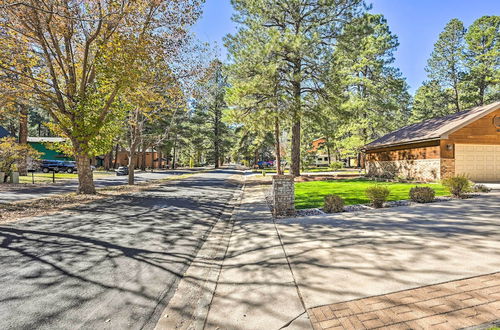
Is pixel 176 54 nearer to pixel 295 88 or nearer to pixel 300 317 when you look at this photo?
pixel 295 88

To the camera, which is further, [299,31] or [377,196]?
[299,31]

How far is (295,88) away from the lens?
18625 millimetres

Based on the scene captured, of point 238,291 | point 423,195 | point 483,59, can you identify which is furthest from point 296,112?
point 483,59

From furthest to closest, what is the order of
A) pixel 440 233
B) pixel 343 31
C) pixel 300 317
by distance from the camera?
pixel 343 31 < pixel 440 233 < pixel 300 317

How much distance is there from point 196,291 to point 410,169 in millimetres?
18362

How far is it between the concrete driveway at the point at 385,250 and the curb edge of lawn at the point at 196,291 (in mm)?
1267

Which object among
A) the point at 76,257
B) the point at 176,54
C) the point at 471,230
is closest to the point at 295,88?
the point at 176,54

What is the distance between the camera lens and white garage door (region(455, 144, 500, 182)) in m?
15.7

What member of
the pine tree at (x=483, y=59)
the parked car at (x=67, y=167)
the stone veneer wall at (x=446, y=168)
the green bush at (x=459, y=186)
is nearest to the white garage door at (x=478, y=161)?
the stone veneer wall at (x=446, y=168)

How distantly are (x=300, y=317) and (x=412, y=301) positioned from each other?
1311 millimetres

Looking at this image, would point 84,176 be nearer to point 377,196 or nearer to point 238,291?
point 238,291

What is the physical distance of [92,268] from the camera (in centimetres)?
429

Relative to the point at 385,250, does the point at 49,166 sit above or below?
above

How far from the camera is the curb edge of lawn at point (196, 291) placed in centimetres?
298
